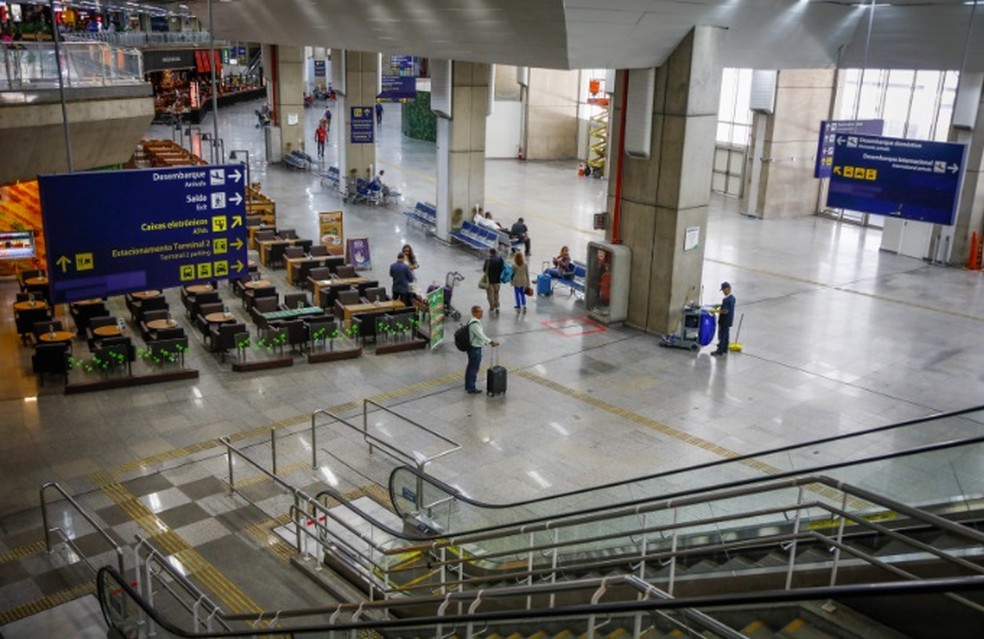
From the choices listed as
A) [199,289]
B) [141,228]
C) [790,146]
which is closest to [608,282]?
[199,289]

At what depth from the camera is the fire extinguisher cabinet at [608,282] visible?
1825 centimetres

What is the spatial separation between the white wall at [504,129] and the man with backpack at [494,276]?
24.2m

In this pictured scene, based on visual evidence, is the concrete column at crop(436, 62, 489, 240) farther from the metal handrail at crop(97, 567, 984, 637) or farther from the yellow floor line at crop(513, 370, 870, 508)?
the metal handrail at crop(97, 567, 984, 637)

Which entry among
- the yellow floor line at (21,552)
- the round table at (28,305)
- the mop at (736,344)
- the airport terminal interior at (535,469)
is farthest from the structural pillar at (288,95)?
the yellow floor line at (21,552)

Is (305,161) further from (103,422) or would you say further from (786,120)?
(103,422)

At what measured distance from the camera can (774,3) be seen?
1681cm

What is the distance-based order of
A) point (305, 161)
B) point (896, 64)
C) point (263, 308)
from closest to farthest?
1. point (263, 308)
2. point (896, 64)
3. point (305, 161)

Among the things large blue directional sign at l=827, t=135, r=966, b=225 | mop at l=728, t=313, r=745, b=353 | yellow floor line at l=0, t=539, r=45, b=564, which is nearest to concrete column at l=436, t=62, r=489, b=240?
mop at l=728, t=313, r=745, b=353

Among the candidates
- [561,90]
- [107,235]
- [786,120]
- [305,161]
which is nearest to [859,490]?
[107,235]

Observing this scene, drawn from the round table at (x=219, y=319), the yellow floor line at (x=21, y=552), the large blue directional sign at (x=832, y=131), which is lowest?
the yellow floor line at (x=21, y=552)

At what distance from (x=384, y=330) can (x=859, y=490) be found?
11.9m

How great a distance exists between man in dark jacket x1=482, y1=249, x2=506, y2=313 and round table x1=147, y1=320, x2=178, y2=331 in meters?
6.33

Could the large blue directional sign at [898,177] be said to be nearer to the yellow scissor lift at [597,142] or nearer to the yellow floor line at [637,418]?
the yellow floor line at [637,418]

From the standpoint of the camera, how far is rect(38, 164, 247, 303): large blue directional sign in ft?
32.6
